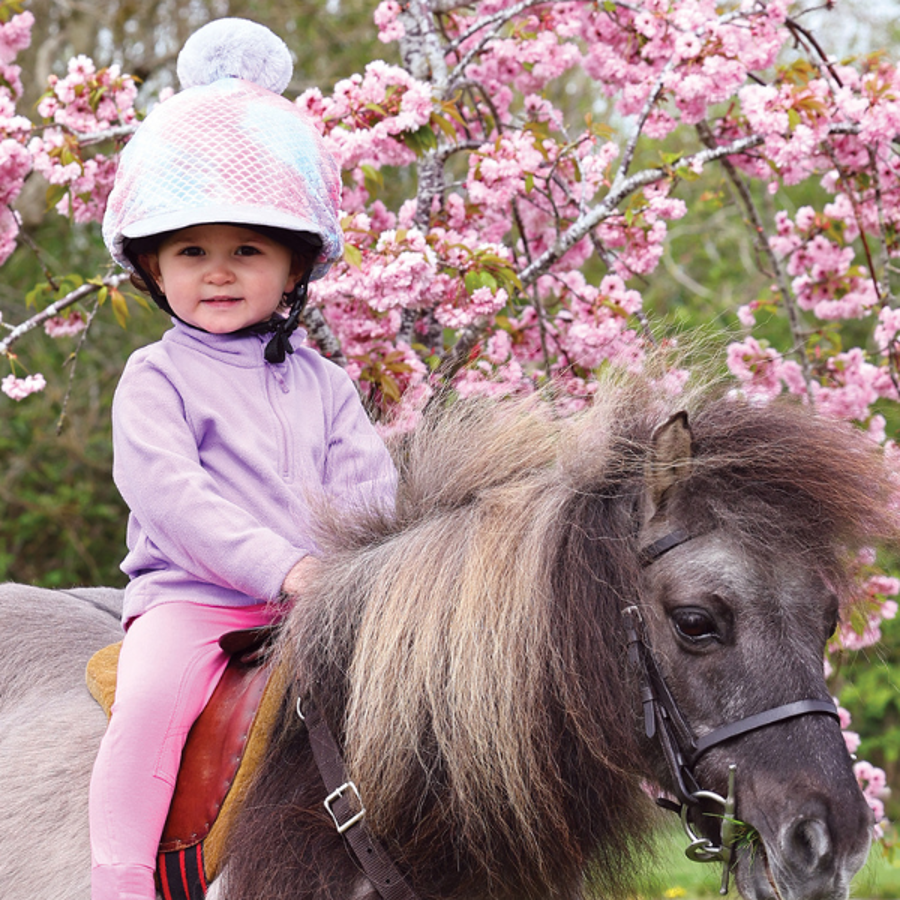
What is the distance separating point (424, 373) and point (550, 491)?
5.22 feet

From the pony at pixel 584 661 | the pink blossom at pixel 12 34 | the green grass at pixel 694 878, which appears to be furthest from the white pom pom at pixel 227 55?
the pink blossom at pixel 12 34

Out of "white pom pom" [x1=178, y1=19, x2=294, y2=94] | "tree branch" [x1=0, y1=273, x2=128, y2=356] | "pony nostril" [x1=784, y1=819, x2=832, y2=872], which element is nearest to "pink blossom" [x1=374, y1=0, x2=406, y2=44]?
"tree branch" [x1=0, y1=273, x2=128, y2=356]

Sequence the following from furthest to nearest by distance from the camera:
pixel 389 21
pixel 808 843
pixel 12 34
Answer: pixel 12 34 < pixel 389 21 < pixel 808 843

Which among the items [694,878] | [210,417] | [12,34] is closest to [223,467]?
[210,417]

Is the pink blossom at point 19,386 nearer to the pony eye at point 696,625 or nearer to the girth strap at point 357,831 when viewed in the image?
the girth strap at point 357,831

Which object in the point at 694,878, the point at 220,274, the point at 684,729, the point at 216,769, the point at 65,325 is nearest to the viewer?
the point at 684,729

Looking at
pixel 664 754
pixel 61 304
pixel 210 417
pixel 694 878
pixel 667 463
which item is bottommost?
pixel 694 878

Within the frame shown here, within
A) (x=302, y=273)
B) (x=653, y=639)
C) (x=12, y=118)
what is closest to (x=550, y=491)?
(x=653, y=639)

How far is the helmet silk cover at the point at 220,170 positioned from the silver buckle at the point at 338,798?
3.43 ft

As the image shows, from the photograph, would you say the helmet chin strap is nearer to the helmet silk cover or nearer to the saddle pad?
the helmet silk cover

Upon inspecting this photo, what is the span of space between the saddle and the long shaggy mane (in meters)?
0.04

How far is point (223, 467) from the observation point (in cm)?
206

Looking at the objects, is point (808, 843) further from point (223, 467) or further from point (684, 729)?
point (223, 467)

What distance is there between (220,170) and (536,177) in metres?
1.86
